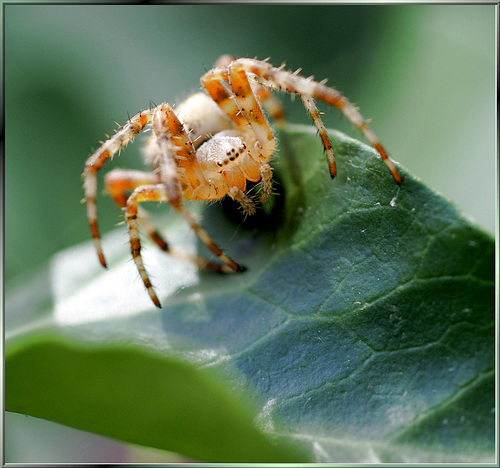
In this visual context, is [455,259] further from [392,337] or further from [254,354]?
[254,354]

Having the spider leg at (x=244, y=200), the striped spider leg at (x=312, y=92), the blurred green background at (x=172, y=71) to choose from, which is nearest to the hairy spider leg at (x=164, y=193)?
the spider leg at (x=244, y=200)

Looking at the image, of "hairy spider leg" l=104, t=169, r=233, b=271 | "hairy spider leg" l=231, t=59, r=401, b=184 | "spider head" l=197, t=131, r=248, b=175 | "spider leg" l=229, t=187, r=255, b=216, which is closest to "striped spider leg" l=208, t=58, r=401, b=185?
"hairy spider leg" l=231, t=59, r=401, b=184

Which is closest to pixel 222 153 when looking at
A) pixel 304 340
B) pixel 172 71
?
pixel 304 340

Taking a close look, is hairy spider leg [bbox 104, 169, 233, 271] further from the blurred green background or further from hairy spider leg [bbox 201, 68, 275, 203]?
the blurred green background

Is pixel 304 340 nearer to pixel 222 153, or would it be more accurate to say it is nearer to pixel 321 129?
pixel 321 129

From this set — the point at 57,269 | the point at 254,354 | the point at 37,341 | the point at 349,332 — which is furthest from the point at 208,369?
the point at 57,269

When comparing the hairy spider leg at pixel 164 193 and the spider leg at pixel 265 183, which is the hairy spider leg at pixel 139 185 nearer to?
the hairy spider leg at pixel 164 193
